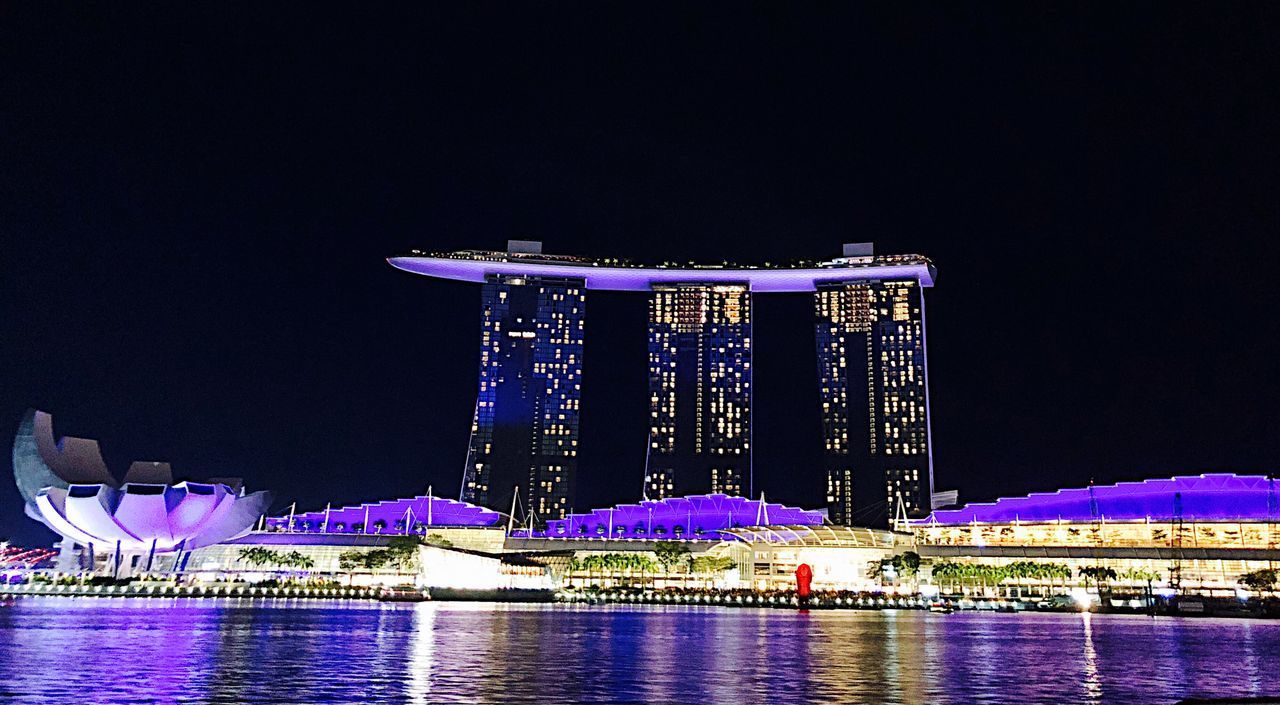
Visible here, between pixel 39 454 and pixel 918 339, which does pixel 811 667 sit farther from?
pixel 918 339

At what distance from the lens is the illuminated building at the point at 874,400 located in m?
177

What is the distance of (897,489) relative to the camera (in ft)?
579

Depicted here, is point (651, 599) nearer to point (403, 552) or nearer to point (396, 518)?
point (403, 552)

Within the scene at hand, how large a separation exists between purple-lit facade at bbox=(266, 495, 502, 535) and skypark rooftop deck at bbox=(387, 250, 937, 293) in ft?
144

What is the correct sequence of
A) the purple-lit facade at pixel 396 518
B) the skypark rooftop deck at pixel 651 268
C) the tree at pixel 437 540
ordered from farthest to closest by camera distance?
1. the skypark rooftop deck at pixel 651 268
2. the purple-lit facade at pixel 396 518
3. the tree at pixel 437 540

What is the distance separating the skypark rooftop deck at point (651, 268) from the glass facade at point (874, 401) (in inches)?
132

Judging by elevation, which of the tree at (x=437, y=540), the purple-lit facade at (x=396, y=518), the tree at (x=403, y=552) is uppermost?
the purple-lit facade at (x=396, y=518)

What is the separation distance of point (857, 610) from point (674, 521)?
82202 mm

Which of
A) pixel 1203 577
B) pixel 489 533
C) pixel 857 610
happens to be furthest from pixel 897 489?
pixel 857 610

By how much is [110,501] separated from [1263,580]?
120276 millimetres

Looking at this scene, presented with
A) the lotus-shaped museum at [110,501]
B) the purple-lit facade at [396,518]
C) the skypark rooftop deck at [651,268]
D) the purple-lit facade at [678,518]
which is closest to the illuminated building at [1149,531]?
the purple-lit facade at [678,518]

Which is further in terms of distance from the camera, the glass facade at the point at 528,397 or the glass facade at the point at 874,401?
the glass facade at the point at 528,397

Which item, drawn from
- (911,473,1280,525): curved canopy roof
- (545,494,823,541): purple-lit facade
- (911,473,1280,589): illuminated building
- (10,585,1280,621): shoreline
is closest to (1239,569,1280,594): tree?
(911,473,1280,589): illuminated building

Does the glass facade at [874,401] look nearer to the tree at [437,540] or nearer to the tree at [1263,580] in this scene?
the tree at [1263,580]
